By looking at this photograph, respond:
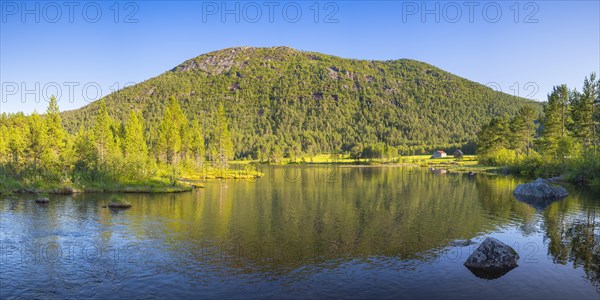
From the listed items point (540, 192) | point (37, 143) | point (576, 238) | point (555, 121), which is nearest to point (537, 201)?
point (540, 192)

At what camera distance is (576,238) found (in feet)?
132

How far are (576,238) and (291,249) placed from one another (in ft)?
99.9

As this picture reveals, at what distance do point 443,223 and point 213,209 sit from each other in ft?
113

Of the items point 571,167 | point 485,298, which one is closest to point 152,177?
point 485,298

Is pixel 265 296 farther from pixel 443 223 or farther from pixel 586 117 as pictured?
pixel 586 117

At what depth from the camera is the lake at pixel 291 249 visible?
1075 inches

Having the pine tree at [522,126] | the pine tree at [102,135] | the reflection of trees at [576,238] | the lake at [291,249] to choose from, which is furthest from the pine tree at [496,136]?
the pine tree at [102,135]

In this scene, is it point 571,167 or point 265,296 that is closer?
point 265,296

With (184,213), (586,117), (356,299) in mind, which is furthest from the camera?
Result: (586,117)

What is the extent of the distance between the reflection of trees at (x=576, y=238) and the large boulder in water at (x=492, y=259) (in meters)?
5.03

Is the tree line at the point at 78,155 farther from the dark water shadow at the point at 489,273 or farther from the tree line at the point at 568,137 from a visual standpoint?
the tree line at the point at 568,137

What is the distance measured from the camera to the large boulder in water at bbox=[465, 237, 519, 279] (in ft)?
102

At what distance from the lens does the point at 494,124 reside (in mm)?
162750

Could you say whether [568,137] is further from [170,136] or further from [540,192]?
[170,136]
